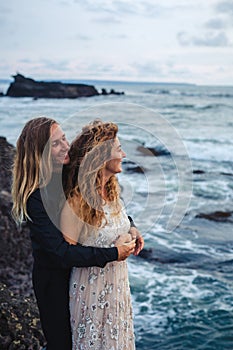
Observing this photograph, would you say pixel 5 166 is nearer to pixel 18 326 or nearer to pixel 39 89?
pixel 18 326

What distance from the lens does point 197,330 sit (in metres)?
6.21

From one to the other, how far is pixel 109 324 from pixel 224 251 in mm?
6637

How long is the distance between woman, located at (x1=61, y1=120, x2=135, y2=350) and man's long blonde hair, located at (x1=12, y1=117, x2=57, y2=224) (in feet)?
0.47

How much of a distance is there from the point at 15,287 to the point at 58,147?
3876 millimetres

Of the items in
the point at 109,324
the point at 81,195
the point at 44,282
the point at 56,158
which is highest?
Result: the point at 56,158

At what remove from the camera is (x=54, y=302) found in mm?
2703

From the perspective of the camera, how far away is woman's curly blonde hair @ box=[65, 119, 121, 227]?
2.56 meters

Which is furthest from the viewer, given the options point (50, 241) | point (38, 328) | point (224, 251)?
point (224, 251)

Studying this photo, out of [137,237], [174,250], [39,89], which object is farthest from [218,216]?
[39,89]

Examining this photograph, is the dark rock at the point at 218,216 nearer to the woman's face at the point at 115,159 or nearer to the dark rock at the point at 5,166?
the dark rock at the point at 5,166

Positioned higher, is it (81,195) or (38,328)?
(81,195)

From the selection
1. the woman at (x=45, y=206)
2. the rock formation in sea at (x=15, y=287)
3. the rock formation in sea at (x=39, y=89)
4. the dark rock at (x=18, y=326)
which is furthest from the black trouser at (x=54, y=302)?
the rock formation in sea at (x=39, y=89)

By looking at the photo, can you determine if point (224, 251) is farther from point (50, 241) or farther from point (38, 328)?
point (50, 241)

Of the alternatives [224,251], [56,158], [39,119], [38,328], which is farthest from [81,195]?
[224,251]
